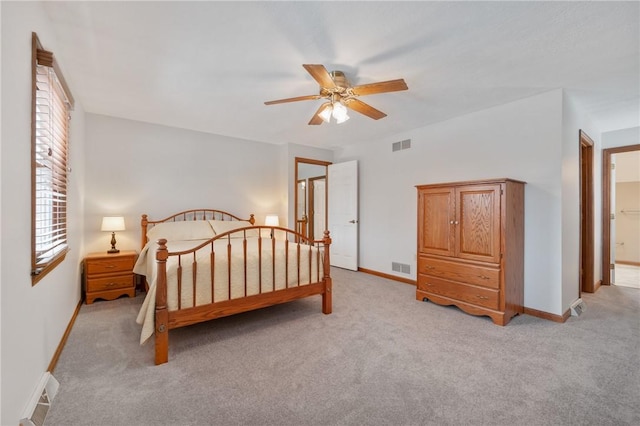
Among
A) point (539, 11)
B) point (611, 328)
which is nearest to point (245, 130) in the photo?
point (539, 11)

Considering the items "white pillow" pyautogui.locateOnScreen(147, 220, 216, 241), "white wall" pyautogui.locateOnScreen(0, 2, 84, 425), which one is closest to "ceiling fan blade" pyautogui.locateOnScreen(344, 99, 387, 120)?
"white wall" pyautogui.locateOnScreen(0, 2, 84, 425)

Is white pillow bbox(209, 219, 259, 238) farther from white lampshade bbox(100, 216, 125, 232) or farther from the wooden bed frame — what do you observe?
the wooden bed frame

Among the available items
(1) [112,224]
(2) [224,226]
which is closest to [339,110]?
(2) [224,226]

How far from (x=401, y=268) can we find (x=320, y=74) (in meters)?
3.33

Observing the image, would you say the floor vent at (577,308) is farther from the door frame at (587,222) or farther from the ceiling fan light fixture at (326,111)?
the ceiling fan light fixture at (326,111)

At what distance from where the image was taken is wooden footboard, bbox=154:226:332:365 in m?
2.16

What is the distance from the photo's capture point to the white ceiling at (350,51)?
1833 millimetres

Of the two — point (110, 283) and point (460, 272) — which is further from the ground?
point (460, 272)

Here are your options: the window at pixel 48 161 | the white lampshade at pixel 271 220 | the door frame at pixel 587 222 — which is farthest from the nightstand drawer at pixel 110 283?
the door frame at pixel 587 222

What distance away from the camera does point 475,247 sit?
3084 mm

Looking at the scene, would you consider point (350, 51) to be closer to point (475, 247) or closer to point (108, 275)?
point (475, 247)

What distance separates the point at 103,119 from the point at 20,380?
3.47 metres

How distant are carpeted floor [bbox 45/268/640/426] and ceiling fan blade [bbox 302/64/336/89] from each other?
2.14 meters

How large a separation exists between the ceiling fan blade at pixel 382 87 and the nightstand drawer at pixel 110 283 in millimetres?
3524
